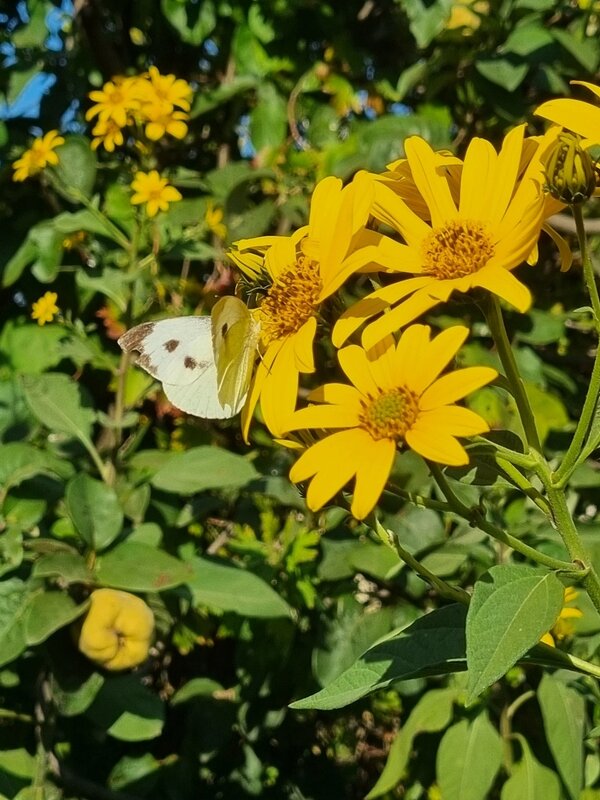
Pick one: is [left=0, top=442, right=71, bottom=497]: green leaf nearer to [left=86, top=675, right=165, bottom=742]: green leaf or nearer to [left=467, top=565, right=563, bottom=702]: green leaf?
[left=86, top=675, right=165, bottom=742]: green leaf

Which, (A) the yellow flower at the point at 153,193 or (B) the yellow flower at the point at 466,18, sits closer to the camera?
(A) the yellow flower at the point at 153,193

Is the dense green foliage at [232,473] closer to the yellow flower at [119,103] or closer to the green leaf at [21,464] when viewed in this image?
the green leaf at [21,464]

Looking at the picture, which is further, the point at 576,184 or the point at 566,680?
the point at 566,680

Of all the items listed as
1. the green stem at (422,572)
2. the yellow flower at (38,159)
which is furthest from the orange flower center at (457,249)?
the yellow flower at (38,159)

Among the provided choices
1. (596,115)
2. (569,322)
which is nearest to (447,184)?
(596,115)

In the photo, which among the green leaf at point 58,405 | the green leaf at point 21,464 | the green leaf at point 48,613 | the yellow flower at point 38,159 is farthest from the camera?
the yellow flower at point 38,159

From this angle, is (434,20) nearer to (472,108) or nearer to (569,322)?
(472,108)
